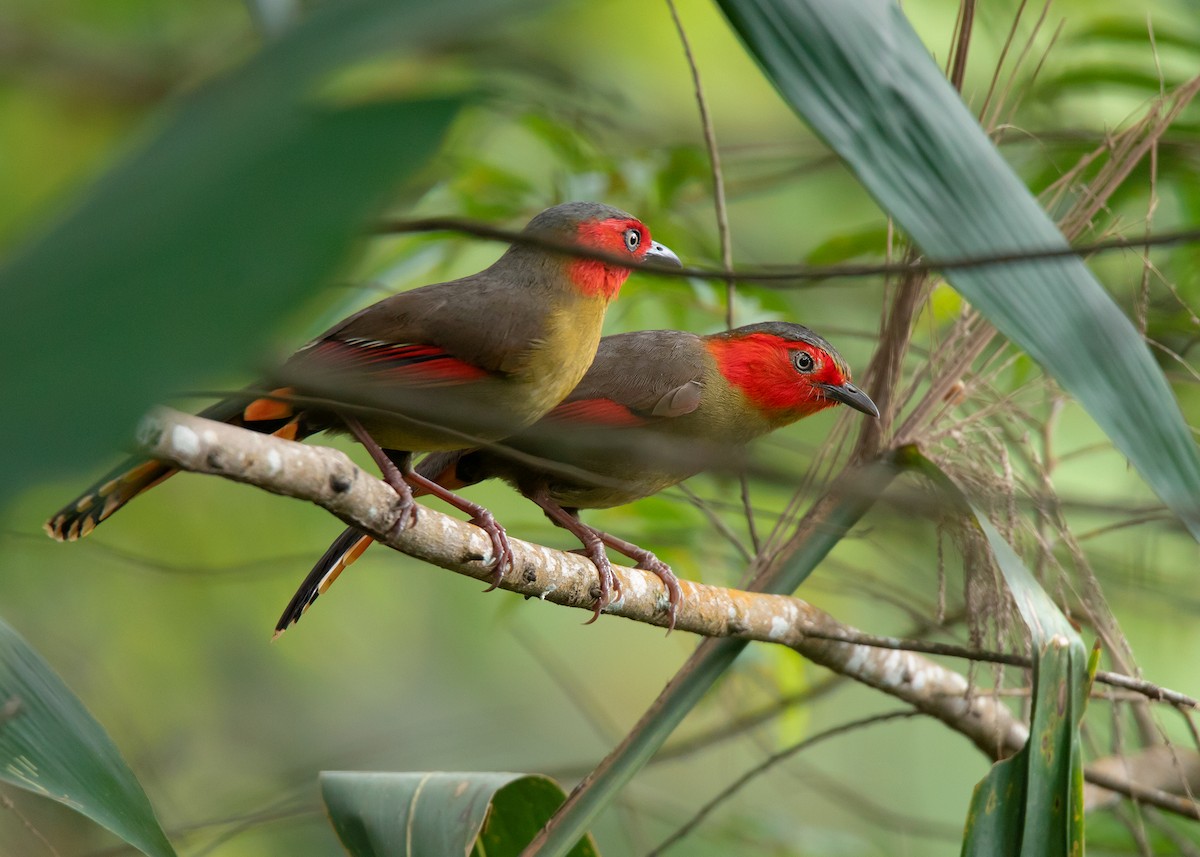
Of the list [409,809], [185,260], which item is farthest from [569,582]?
[185,260]

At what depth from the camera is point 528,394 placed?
2832 mm

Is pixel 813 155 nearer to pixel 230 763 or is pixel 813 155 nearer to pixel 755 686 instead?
pixel 755 686

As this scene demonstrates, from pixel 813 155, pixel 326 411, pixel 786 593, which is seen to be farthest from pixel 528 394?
pixel 813 155

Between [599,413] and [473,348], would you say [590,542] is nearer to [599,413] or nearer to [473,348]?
[599,413]

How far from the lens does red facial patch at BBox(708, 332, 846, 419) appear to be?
11.7ft

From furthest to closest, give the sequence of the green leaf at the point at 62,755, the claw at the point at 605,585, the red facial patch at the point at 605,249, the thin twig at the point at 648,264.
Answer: the red facial patch at the point at 605,249 < the claw at the point at 605,585 < the green leaf at the point at 62,755 < the thin twig at the point at 648,264

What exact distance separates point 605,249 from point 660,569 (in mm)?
852

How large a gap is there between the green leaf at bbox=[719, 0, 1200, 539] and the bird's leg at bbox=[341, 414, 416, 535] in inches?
37.1

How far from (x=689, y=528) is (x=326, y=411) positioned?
1.84 metres

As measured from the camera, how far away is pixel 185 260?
497 millimetres

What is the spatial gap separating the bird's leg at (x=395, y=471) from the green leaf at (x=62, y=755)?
2.00 feet

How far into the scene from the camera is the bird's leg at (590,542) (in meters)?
2.70

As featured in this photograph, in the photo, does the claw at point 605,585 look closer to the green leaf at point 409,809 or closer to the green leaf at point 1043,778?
the green leaf at point 409,809

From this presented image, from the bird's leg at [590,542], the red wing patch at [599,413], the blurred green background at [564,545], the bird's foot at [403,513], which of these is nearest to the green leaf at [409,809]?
the bird's leg at [590,542]
